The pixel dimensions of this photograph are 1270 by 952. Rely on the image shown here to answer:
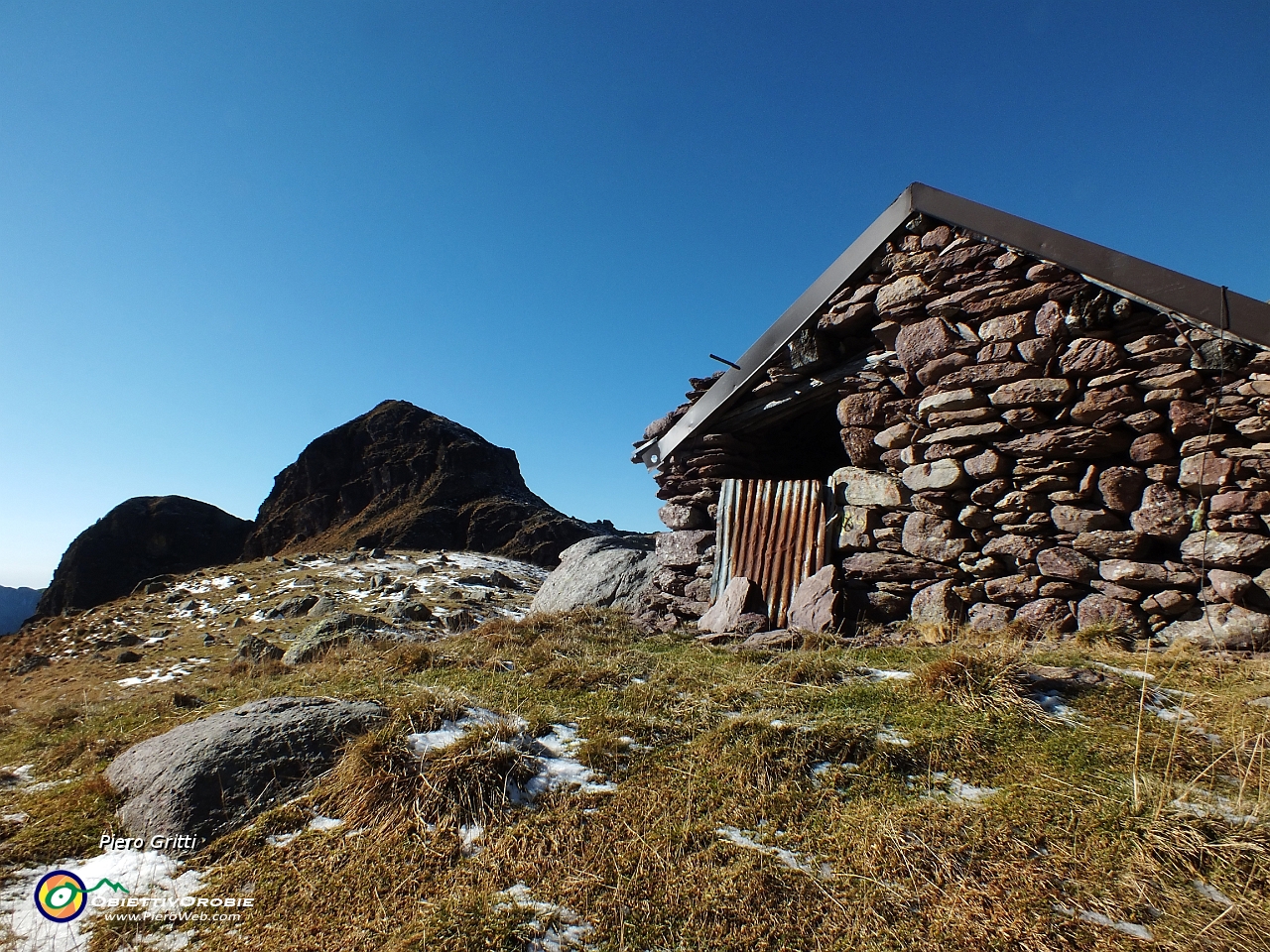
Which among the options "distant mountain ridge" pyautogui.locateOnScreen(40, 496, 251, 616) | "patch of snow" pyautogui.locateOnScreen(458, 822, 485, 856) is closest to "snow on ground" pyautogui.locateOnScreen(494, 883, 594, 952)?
"patch of snow" pyautogui.locateOnScreen(458, 822, 485, 856)

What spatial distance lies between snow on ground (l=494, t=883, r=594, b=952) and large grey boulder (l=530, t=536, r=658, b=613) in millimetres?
6624

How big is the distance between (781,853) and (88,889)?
2696 millimetres

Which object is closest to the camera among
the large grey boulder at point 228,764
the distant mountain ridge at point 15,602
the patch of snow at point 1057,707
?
the large grey boulder at point 228,764

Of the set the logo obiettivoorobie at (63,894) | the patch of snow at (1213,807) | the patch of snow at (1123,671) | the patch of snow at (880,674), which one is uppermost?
the patch of snow at (1123,671)

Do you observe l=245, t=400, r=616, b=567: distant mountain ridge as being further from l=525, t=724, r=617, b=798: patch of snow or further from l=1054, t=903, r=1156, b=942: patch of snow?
l=1054, t=903, r=1156, b=942: patch of snow

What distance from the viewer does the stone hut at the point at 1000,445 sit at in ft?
15.7

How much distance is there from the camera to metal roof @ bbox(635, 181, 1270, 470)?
474 centimetres

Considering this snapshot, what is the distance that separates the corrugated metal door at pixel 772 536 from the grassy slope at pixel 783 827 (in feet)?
9.37

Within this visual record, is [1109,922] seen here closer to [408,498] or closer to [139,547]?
[408,498]

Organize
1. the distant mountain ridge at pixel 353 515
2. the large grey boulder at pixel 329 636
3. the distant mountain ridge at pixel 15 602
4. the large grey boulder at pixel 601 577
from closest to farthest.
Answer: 1. the large grey boulder at pixel 329 636
2. the large grey boulder at pixel 601 577
3. the distant mountain ridge at pixel 353 515
4. the distant mountain ridge at pixel 15 602

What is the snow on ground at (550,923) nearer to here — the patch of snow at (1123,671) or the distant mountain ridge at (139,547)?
the patch of snow at (1123,671)

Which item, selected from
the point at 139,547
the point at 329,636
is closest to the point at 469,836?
the point at 329,636

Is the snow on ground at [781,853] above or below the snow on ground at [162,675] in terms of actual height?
above

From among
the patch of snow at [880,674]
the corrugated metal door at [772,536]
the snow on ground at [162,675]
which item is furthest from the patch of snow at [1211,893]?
Answer: the snow on ground at [162,675]
